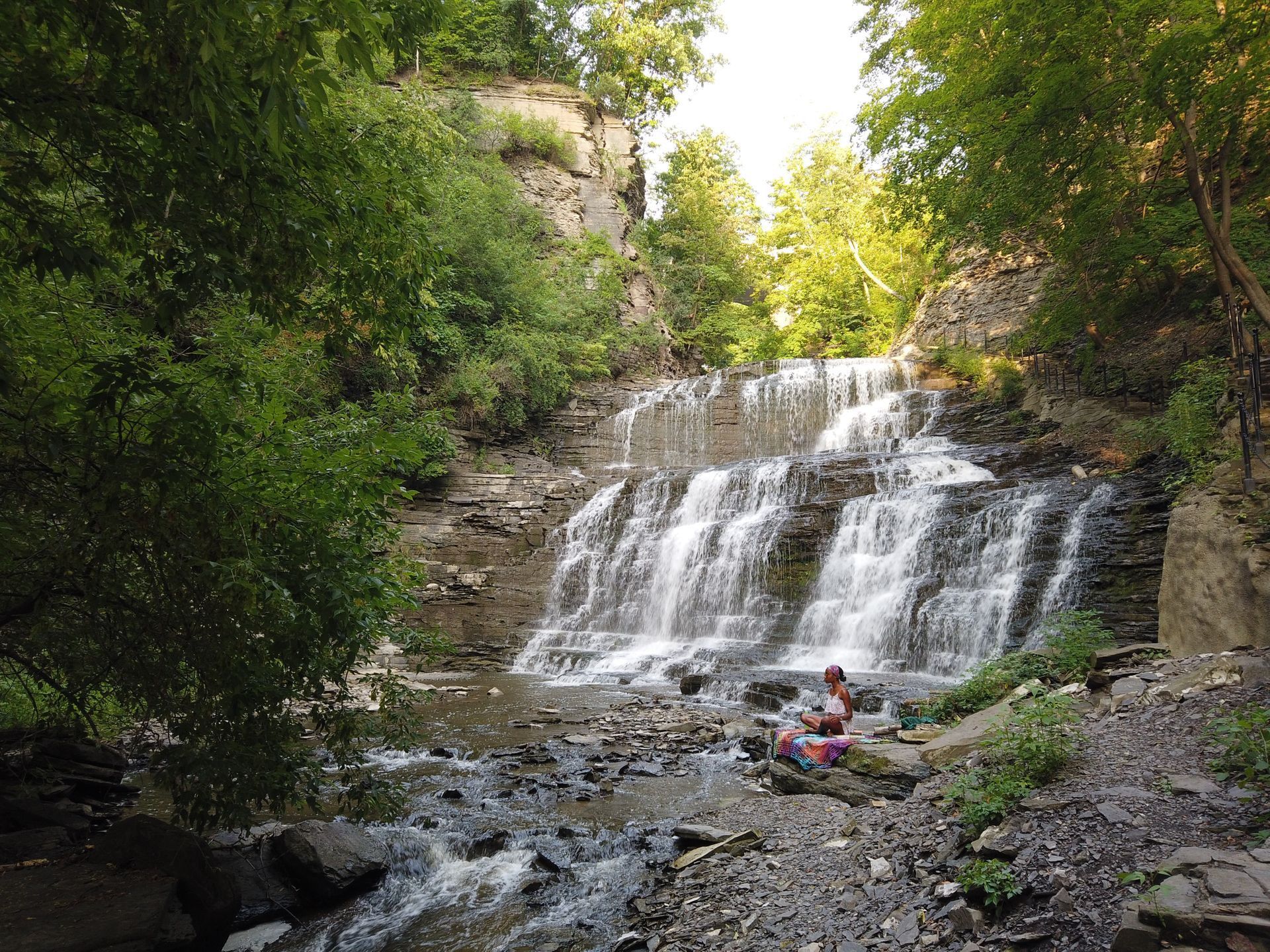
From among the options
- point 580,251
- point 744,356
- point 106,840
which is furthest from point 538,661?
point 744,356

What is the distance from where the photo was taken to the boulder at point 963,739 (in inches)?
212

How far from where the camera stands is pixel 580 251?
27375mm

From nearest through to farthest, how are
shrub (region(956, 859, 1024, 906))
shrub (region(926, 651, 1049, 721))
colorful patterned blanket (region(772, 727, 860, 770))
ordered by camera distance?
1. shrub (region(956, 859, 1024, 906))
2. colorful patterned blanket (region(772, 727, 860, 770))
3. shrub (region(926, 651, 1049, 721))

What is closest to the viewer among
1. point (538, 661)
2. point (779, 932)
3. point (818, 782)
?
point (779, 932)

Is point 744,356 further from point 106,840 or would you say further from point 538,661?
point 106,840

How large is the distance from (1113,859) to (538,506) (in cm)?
1647

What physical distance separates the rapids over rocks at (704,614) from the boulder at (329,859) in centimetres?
16

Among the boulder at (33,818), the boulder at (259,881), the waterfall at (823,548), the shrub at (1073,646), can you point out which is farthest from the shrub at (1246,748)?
the boulder at (33,818)

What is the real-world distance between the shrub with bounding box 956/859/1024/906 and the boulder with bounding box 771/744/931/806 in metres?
2.20

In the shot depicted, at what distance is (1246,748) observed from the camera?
3.45 meters

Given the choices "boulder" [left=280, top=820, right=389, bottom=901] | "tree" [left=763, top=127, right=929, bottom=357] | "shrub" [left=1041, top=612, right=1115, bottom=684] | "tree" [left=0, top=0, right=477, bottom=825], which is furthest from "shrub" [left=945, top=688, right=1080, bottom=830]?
"tree" [left=763, top=127, right=929, bottom=357]

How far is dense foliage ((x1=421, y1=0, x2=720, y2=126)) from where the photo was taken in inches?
1162

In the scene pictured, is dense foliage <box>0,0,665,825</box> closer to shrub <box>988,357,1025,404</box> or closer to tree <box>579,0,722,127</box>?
shrub <box>988,357,1025,404</box>

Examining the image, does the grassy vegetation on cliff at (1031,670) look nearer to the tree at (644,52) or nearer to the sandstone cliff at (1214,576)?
the sandstone cliff at (1214,576)
